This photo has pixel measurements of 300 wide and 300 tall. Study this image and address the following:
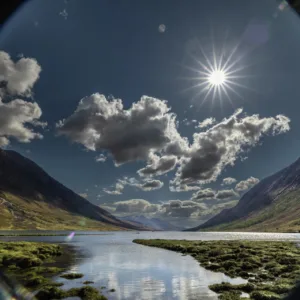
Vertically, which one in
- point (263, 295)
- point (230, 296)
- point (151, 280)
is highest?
point (151, 280)

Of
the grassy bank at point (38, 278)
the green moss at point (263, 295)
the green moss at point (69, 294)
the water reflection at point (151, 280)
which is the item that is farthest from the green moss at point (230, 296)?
the grassy bank at point (38, 278)

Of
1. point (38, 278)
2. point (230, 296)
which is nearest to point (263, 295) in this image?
point (230, 296)

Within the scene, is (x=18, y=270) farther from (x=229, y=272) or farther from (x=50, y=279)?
(x=229, y=272)

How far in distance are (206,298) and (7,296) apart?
19832 millimetres

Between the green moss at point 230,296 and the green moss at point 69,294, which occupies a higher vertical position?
the green moss at point 230,296

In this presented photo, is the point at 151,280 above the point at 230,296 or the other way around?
above

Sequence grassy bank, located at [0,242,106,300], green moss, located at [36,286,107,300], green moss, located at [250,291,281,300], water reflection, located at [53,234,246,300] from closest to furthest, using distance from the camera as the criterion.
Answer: green moss, located at [250,291,281,300]
green moss, located at [36,286,107,300]
grassy bank, located at [0,242,106,300]
water reflection, located at [53,234,246,300]

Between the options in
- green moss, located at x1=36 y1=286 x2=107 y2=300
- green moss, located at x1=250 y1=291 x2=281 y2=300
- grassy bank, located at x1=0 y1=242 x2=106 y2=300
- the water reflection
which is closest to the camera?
green moss, located at x1=250 y1=291 x2=281 y2=300

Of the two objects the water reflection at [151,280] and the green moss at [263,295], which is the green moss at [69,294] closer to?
the water reflection at [151,280]

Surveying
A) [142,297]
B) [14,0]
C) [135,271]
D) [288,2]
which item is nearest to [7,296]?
[142,297]

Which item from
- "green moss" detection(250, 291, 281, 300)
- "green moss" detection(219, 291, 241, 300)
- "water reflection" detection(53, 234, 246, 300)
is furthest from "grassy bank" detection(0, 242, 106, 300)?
"green moss" detection(250, 291, 281, 300)

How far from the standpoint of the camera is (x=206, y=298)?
29.5 meters

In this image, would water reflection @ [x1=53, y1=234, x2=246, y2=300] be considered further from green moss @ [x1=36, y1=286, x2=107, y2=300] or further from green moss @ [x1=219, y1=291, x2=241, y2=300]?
green moss @ [x1=36, y1=286, x2=107, y2=300]

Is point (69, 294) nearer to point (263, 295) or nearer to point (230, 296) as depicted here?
point (230, 296)
